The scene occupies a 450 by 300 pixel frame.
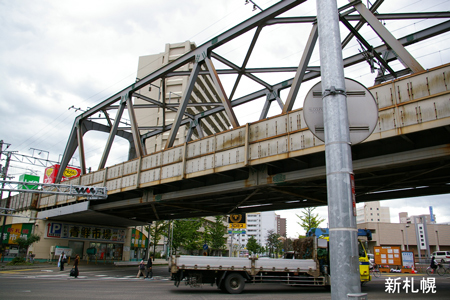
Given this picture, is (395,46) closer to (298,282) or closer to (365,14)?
(365,14)

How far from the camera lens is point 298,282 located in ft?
50.6

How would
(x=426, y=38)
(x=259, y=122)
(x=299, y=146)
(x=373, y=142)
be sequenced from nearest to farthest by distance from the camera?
(x=373, y=142) < (x=299, y=146) < (x=259, y=122) < (x=426, y=38)

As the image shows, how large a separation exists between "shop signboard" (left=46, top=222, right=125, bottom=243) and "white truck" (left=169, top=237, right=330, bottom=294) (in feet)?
96.0

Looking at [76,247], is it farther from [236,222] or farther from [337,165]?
[337,165]

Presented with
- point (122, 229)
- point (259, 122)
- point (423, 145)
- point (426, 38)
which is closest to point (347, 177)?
point (423, 145)

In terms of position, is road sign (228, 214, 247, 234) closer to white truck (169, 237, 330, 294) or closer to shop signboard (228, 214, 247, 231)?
shop signboard (228, 214, 247, 231)

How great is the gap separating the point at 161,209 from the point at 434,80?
24.9m

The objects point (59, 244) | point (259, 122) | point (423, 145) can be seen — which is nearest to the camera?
point (423, 145)

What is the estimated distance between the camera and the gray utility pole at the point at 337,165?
3186 millimetres

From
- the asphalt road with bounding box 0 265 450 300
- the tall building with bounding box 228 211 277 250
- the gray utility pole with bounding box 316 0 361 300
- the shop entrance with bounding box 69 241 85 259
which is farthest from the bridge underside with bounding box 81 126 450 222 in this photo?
the tall building with bounding box 228 211 277 250

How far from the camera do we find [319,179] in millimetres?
16359

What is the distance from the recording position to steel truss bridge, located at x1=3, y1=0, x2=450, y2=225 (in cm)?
1180

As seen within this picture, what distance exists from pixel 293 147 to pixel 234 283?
6.59 m

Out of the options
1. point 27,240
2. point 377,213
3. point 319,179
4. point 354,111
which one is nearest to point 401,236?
point 319,179
